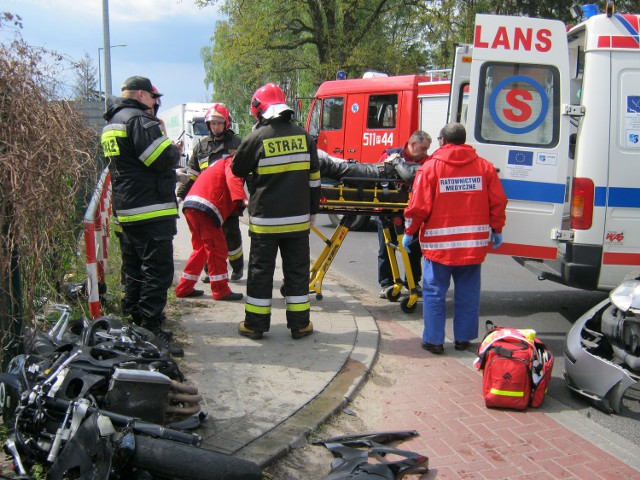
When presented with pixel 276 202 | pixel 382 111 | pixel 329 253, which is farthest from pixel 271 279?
pixel 382 111

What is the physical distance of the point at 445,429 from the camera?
391 centimetres

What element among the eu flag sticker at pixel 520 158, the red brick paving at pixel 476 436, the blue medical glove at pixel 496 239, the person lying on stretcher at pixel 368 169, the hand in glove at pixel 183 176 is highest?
the eu flag sticker at pixel 520 158

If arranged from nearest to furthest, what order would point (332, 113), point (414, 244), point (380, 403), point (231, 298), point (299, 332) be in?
point (380, 403) < point (299, 332) < point (231, 298) < point (414, 244) < point (332, 113)

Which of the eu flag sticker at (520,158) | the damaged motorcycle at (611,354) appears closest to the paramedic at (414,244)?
the eu flag sticker at (520,158)

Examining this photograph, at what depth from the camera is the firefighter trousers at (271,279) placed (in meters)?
5.11

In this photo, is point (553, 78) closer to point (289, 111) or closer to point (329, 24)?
point (289, 111)

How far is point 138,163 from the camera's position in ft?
15.5

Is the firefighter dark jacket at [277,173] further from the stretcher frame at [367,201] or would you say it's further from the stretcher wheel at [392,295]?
the stretcher wheel at [392,295]

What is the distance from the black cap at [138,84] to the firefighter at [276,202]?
0.81 meters

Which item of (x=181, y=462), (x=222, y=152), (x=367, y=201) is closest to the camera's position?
(x=181, y=462)

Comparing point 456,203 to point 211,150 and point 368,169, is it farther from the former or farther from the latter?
point 211,150

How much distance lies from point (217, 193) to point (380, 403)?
289 cm

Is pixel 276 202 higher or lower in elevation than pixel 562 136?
lower

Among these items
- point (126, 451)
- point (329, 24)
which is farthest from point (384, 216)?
point (329, 24)
